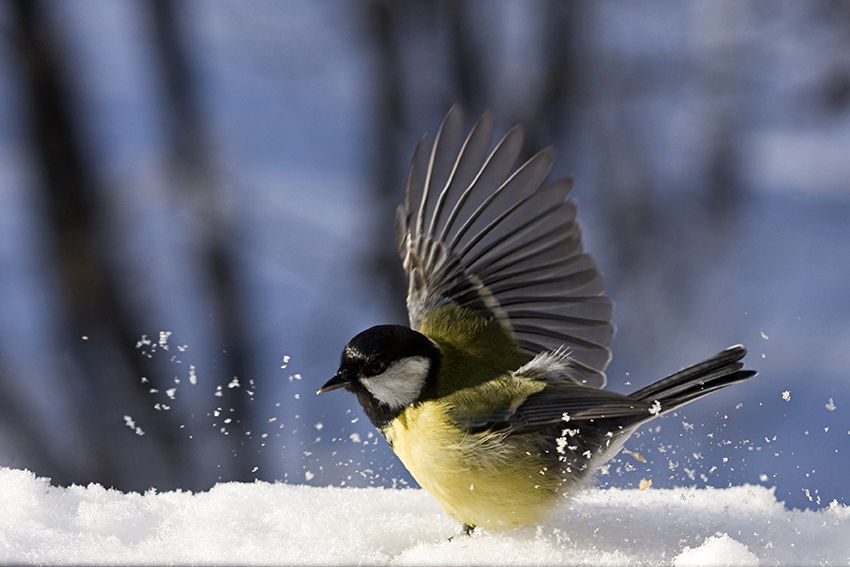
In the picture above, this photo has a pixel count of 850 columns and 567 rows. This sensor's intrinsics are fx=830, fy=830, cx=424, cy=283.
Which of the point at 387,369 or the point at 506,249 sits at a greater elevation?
the point at 506,249

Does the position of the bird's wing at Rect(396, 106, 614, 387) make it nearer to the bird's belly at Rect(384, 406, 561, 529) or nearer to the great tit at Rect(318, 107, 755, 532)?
the great tit at Rect(318, 107, 755, 532)

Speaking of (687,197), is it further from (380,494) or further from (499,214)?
(380,494)

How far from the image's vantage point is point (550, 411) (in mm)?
1991

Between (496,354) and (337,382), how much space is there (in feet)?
1.44

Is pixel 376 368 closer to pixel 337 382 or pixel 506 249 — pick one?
pixel 337 382

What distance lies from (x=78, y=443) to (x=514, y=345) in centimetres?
276

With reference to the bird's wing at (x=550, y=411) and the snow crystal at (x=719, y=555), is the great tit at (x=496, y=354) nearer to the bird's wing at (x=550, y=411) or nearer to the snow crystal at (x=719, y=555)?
the bird's wing at (x=550, y=411)

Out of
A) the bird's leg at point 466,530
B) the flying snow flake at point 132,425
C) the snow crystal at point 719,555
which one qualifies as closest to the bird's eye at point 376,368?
the bird's leg at point 466,530

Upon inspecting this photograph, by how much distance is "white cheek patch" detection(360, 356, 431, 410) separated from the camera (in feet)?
6.73

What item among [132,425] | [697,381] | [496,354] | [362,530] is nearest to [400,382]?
[496,354]

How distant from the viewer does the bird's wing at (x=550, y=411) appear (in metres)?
1.95

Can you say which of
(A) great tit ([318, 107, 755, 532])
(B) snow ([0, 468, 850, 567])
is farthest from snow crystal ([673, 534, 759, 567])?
(A) great tit ([318, 107, 755, 532])

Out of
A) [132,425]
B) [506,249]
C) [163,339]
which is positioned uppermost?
[506,249]

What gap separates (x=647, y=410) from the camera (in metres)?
1.93
